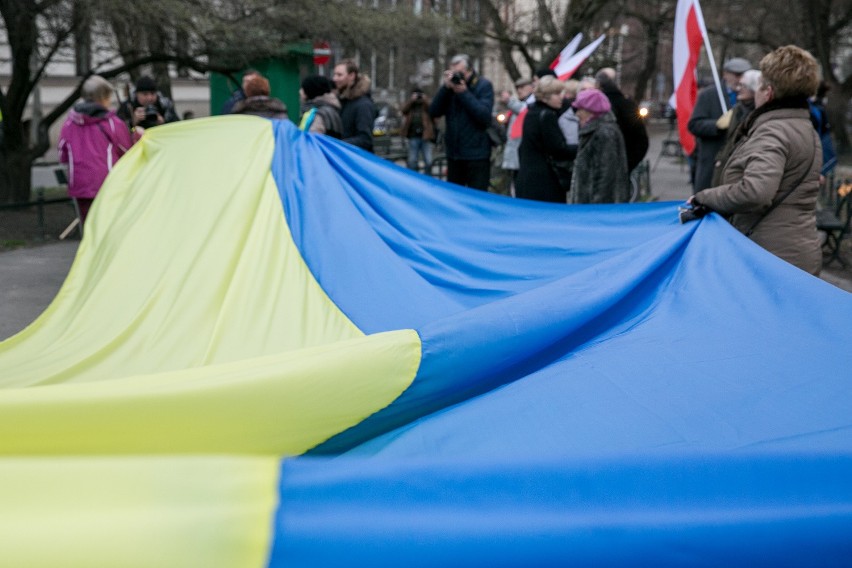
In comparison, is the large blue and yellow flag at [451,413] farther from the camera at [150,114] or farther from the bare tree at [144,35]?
the bare tree at [144,35]

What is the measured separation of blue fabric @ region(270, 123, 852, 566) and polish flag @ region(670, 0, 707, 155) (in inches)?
A: 162

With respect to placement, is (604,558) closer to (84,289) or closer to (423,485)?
(423,485)

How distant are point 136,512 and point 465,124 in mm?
9066

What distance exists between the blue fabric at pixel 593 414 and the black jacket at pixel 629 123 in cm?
353

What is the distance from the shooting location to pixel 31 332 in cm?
575

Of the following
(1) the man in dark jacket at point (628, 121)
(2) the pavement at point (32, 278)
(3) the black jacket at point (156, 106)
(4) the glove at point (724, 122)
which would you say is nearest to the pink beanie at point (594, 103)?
(1) the man in dark jacket at point (628, 121)

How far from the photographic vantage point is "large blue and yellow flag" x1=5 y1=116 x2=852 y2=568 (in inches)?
73.0

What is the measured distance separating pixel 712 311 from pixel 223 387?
1.77 metres

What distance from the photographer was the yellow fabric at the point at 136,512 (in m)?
1.74

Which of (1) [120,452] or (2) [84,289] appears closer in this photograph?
(1) [120,452]

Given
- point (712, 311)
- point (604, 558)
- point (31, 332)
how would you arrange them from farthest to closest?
point (31, 332) → point (712, 311) → point (604, 558)

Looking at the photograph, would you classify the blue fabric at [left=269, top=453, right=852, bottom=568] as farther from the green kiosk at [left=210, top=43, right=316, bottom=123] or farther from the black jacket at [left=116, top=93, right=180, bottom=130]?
the green kiosk at [left=210, top=43, right=316, bottom=123]

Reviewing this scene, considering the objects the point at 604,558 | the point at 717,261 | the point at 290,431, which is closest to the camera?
the point at 604,558

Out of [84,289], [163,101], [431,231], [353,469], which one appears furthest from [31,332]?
[163,101]
